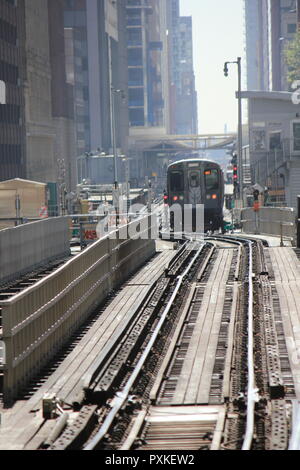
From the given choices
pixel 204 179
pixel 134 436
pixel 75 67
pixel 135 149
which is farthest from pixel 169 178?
pixel 135 149

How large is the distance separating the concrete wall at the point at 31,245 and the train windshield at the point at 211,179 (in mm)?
16813

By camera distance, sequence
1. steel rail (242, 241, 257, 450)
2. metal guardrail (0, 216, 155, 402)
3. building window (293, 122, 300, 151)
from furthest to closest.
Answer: building window (293, 122, 300, 151) < metal guardrail (0, 216, 155, 402) < steel rail (242, 241, 257, 450)

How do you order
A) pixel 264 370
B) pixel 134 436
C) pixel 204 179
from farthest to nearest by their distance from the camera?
pixel 204 179
pixel 264 370
pixel 134 436

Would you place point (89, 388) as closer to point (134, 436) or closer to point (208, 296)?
point (134, 436)

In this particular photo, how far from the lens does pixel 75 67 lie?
526ft

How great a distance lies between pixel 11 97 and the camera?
273ft

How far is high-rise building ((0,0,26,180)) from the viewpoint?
80000 mm

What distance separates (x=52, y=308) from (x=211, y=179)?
3374cm

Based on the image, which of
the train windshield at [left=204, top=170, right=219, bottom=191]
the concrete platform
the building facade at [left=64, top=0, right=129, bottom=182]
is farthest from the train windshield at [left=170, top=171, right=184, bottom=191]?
the building facade at [left=64, top=0, right=129, bottom=182]

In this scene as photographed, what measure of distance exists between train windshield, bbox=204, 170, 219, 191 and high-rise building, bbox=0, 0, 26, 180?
3291cm

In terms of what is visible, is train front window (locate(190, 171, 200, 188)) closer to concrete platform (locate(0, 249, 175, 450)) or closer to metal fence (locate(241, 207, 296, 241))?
metal fence (locate(241, 207, 296, 241))

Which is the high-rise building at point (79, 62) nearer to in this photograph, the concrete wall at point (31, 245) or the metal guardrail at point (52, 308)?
the concrete wall at point (31, 245)

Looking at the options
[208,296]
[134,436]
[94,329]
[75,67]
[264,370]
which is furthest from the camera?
[75,67]
